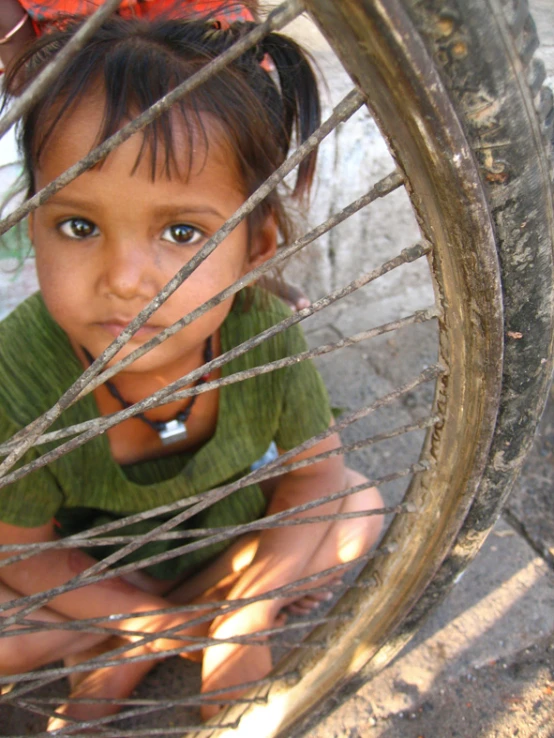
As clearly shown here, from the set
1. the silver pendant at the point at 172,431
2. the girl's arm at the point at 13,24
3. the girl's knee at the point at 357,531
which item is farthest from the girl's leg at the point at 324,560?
the girl's arm at the point at 13,24

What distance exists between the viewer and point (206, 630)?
1.34 meters

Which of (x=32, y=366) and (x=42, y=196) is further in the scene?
(x=32, y=366)

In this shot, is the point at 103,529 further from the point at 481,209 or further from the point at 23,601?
the point at 481,209

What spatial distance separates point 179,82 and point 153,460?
656 millimetres

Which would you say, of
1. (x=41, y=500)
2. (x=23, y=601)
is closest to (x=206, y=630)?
(x=41, y=500)

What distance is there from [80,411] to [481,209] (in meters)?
0.79

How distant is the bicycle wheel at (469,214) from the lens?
1.35 feet

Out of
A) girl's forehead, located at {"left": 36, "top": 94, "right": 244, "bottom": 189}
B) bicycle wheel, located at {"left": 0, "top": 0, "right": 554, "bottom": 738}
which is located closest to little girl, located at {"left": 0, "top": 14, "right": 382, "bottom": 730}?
girl's forehead, located at {"left": 36, "top": 94, "right": 244, "bottom": 189}

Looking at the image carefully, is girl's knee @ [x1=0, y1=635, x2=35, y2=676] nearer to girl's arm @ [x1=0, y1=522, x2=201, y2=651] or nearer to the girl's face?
girl's arm @ [x1=0, y1=522, x2=201, y2=651]

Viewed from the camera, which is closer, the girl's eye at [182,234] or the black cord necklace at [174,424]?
the girl's eye at [182,234]

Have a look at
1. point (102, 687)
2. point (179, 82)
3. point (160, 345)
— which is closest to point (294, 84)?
point (179, 82)

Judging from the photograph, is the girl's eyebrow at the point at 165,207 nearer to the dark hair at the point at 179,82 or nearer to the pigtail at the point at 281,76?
the dark hair at the point at 179,82

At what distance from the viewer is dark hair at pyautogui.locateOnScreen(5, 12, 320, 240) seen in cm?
84

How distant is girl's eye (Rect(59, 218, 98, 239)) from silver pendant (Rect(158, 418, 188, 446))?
40 cm
